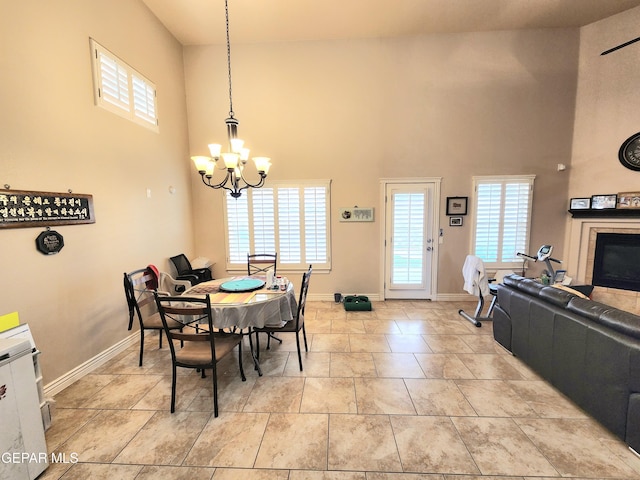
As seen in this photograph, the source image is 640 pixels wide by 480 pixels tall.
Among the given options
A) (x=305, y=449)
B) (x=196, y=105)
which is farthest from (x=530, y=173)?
(x=196, y=105)

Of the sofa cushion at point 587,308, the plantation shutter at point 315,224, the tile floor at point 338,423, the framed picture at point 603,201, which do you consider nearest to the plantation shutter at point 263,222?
the plantation shutter at point 315,224

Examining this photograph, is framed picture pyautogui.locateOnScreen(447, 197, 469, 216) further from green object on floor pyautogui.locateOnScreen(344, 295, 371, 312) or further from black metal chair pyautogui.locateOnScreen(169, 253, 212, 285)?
black metal chair pyautogui.locateOnScreen(169, 253, 212, 285)

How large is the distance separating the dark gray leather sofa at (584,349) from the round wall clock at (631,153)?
3.05 m

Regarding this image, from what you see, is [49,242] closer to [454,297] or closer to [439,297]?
[439,297]

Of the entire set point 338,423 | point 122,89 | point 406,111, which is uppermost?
point 406,111

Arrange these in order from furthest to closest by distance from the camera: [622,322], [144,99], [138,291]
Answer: [144,99], [138,291], [622,322]

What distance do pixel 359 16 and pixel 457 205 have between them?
3314 millimetres

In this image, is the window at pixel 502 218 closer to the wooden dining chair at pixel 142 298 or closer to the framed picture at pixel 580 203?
the framed picture at pixel 580 203

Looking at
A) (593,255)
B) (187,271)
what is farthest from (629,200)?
(187,271)

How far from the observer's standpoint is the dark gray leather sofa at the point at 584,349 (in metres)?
1.69

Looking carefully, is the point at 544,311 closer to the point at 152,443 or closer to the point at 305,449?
the point at 305,449

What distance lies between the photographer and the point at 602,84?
13.4ft

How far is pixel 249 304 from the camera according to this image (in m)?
2.41

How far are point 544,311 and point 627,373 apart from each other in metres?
0.72
